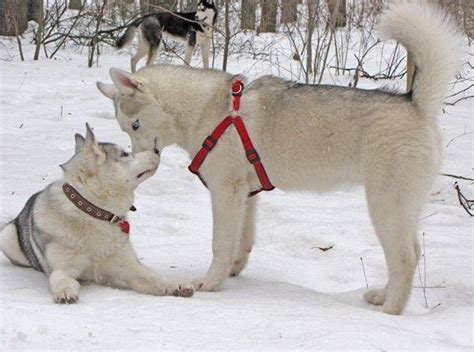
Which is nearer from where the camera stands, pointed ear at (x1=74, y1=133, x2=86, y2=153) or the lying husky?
the lying husky

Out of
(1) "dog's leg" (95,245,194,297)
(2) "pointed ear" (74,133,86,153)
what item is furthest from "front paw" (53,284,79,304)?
(2) "pointed ear" (74,133,86,153)

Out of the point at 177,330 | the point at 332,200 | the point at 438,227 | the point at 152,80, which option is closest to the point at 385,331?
the point at 177,330

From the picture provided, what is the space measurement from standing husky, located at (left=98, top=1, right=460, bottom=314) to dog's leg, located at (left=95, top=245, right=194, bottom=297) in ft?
1.15

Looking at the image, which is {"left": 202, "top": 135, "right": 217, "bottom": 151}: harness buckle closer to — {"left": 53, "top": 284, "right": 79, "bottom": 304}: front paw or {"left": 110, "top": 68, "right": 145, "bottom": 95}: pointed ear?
{"left": 110, "top": 68, "right": 145, "bottom": 95}: pointed ear

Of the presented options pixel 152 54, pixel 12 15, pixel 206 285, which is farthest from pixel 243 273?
pixel 12 15

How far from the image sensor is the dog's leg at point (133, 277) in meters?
3.69

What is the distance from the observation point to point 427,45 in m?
3.70

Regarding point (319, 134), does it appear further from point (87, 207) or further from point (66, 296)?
point (66, 296)

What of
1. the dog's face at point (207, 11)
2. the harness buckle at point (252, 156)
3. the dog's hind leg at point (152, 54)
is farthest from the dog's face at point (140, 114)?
the dog's face at point (207, 11)

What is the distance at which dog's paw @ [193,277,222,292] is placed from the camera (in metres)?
3.99

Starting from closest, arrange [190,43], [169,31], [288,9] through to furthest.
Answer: [288,9]
[190,43]
[169,31]

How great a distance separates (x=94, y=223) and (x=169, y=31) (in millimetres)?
10175

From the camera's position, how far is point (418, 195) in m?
3.65

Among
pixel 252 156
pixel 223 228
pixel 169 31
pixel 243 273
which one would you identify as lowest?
pixel 243 273
